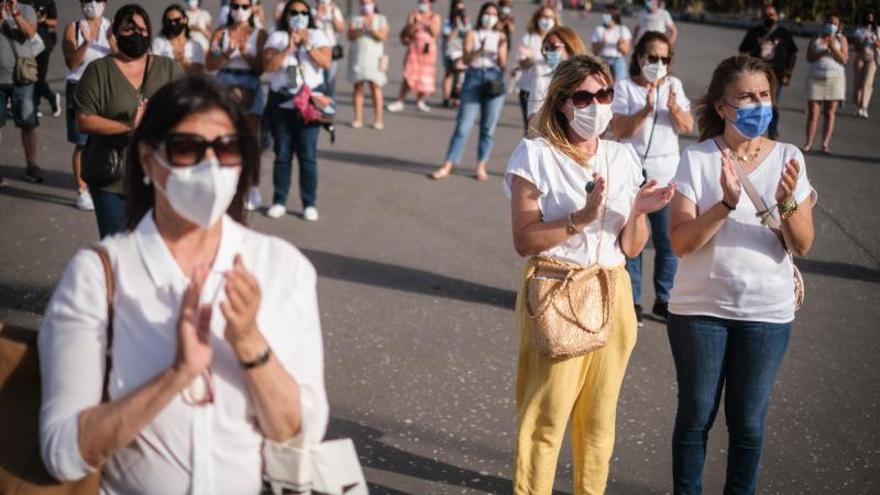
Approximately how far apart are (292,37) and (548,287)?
6.11 metres

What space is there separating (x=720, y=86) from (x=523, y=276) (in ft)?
3.46

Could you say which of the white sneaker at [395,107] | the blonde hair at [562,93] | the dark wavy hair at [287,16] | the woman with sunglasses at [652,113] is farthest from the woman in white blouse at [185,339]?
the white sneaker at [395,107]

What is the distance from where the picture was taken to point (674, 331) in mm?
4168

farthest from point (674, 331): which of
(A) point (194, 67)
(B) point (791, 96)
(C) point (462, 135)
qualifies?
(B) point (791, 96)

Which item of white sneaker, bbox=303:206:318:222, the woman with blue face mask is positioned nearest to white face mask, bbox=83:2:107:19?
white sneaker, bbox=303:206:318:222

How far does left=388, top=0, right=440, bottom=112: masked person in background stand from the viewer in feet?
50.6

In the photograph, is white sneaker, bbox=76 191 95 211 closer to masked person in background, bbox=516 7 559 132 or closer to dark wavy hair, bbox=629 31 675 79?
masked person in background, bbox=516 7 559 132

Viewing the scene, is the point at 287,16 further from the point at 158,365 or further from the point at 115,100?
the point at 158,365

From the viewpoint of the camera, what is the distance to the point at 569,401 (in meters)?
4.07

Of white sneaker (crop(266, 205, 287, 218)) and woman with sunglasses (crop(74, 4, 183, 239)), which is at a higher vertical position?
woman with sunglasses (crop(74, 4, 183, 239))

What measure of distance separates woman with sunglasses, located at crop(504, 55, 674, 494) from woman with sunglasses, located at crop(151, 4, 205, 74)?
4363 millimetres

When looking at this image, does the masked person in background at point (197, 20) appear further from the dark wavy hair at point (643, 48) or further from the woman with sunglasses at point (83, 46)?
the dark wavy hair at point (643, 48)

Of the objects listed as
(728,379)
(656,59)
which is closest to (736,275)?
(728,379)

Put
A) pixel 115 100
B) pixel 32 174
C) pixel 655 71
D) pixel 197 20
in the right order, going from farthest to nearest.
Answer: pixel 197 20 < pixel 32 174 < pixel 655 71 < pixel 115 100
